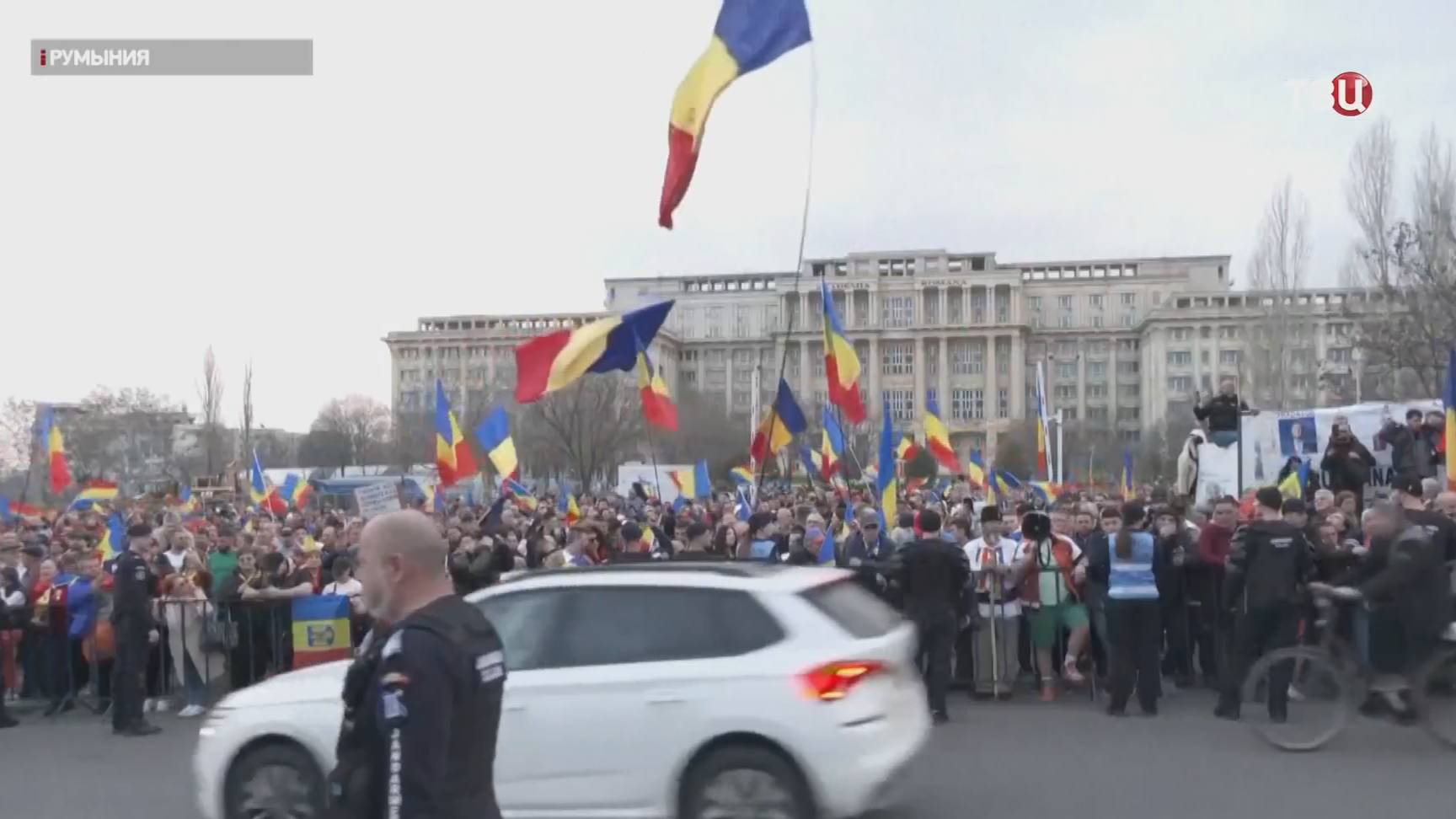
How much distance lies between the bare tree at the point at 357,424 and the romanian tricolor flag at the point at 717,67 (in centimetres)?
6649

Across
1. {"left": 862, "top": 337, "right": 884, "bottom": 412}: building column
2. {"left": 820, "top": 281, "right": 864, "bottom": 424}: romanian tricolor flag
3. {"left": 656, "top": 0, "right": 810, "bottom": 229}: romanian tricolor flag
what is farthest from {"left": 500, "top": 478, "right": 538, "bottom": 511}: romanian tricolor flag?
{"left": 862, "top": 337, "right": 884, "bottom": 412}: building column

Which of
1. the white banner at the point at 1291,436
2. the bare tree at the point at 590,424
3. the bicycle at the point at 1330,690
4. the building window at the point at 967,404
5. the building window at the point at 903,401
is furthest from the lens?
the building window at the point at 967,404

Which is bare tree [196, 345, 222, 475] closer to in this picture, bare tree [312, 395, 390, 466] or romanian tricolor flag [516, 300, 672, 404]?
bare tree [312, 395, 390, 466]

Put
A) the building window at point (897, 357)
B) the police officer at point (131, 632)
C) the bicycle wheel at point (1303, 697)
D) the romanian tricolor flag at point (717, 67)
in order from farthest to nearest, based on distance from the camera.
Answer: the building window at point (897, 357) → the romanian tricolor flag at point (717, 67) → the police officer at point (131, 632) → the bicycle wheel at point (1303, 697)

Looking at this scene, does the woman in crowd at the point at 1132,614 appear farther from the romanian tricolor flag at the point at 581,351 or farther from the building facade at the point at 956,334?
the building facade at the point at 956,334

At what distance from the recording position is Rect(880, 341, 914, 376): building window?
115m

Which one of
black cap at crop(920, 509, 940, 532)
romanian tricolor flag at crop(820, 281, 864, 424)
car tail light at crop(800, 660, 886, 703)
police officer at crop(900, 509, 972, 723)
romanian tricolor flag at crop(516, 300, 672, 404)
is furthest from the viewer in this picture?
romanian tricolor flag at crop(820, 281, 864, 424)

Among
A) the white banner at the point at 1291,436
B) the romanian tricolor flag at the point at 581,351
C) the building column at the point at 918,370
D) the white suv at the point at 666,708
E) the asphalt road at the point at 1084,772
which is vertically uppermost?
the building column at the point at 918,370

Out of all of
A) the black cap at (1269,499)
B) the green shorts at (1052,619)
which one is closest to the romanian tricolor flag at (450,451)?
the green shorts at (1052,619)

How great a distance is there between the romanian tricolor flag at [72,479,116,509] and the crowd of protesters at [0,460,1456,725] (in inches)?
724

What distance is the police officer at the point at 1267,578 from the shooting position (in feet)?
35.7

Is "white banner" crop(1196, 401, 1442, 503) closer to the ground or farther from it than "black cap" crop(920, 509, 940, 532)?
farther from it

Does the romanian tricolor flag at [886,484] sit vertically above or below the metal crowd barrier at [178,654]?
above

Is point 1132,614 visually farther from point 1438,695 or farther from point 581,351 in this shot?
point 581,351
